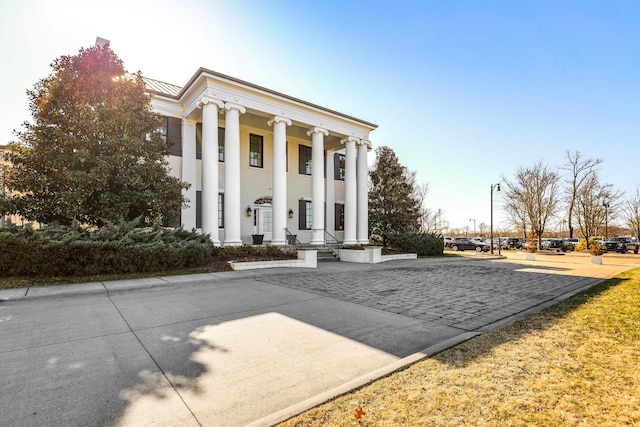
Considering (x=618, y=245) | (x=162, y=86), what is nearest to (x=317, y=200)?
(x=162, y=86)

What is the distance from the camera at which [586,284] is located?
9.95m

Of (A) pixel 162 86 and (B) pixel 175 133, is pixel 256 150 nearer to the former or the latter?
(B) pixel 175 133

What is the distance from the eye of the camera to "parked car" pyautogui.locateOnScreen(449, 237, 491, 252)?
34.4 m

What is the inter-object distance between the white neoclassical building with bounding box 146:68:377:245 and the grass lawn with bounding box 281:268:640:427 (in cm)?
1259

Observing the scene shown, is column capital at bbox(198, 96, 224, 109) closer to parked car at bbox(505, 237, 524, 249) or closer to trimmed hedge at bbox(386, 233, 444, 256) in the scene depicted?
trimmed hedge at bbox(386, 233, 444, 256)

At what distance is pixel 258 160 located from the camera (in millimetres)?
19281

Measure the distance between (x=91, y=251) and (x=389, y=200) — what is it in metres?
18.9

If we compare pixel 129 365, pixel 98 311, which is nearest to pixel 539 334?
pixel 129 365

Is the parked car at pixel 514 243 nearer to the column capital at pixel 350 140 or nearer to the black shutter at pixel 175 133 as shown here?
the column capital at pixel 350 140

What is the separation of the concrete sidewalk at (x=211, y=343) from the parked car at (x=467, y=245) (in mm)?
28088

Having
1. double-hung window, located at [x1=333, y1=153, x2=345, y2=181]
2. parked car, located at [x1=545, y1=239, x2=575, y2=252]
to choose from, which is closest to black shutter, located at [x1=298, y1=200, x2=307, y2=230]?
Result: double-hung window, located at [x1=333, y1=153, x2=345, y2=181]

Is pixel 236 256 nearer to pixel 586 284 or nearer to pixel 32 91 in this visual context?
pixel 32 91

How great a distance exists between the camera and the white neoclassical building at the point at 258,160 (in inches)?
587

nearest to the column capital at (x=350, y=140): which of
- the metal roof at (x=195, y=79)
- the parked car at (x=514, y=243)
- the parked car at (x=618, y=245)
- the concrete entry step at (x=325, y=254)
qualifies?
the metal roof at (x=195, y=79)
